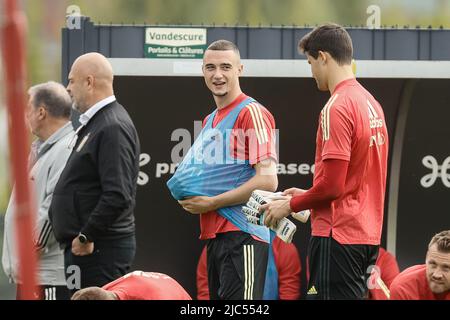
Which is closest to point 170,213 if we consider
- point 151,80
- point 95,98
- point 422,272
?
point 151,80

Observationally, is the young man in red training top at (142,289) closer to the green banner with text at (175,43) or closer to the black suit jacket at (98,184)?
the black suit jacket at (98,184)

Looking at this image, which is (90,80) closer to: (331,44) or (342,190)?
(331,44)

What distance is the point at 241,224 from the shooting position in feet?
18.4

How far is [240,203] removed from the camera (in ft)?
18.3

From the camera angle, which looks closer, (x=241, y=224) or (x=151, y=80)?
(x=241, y=224)

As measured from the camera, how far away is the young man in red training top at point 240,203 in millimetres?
5555

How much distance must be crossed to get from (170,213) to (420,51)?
7.00ft

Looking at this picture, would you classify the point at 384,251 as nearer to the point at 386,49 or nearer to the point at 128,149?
the point at 386,49

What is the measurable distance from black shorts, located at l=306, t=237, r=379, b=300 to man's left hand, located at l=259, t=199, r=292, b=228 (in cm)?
18

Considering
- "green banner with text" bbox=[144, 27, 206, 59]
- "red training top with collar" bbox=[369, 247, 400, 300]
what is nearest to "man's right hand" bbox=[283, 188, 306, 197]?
"green banner with text" bbox=[144, 27, 206, 59]

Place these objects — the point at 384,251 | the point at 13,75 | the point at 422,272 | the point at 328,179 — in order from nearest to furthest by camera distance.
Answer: the point at 13,75, the point at 328,179, the point at 422,272, the point at 384,251

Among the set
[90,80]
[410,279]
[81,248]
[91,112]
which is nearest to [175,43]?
[90,80]

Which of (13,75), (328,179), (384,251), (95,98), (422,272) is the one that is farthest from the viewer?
(384,251)

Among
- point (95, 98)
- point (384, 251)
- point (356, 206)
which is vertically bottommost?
point (384, 251)
